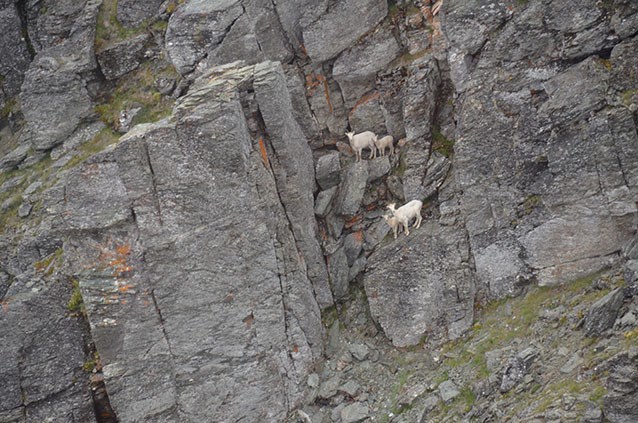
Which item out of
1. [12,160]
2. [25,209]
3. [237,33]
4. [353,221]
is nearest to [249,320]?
[353,221]

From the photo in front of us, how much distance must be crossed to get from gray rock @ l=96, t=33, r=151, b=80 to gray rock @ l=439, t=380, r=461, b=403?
18649 mm

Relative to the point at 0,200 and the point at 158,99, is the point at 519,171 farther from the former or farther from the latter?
the point at 0,200

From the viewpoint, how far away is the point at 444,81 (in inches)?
914

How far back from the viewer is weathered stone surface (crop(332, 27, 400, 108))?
24250mm

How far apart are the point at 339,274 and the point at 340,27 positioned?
9.24 m

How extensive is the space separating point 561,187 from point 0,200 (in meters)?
21.7

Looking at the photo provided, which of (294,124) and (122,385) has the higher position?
(294,124)

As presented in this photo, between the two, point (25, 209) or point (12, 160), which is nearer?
point (25, 209)

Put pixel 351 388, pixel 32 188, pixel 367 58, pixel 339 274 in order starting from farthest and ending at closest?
pixel 32 188 < pixel 367 58 < pixel 339 274 < pixel 351 388

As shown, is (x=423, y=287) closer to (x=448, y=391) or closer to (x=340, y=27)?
(x=448, y=391)

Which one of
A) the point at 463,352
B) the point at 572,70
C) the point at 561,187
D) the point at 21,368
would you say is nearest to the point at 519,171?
the point at 561,187

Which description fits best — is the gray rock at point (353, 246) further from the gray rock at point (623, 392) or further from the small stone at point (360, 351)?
the gray rock at point (623, 392)

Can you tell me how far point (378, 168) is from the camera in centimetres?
2367

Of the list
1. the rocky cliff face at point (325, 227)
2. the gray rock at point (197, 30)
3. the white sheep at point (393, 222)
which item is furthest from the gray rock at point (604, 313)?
the gray rock at point (197, 30)
